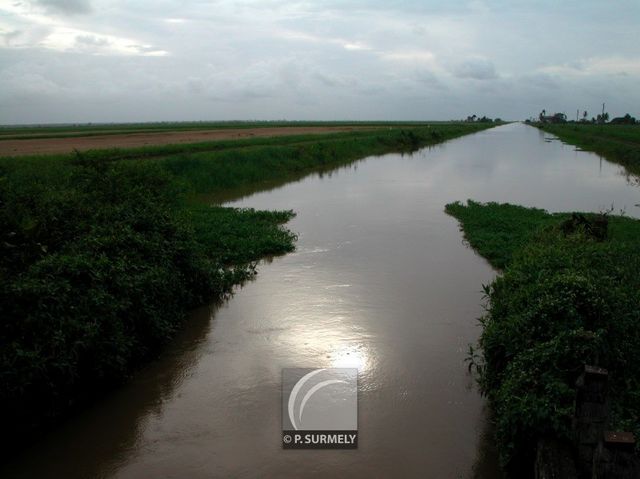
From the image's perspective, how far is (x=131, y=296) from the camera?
6.11 metres

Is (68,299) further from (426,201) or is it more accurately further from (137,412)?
(426,201)

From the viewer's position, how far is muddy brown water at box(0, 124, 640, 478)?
14.9 feet

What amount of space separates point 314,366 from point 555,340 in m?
2.86

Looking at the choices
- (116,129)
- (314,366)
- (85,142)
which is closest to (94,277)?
(314,366)

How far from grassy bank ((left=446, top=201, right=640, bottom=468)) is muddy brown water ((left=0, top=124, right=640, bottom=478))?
0.67 metres

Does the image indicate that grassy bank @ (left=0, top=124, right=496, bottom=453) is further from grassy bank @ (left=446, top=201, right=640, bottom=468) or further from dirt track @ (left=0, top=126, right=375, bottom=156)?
dirt track @ (left=0, top=126, right=375, bottom=156)

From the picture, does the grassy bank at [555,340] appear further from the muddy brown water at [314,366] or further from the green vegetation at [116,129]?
the green vegetation at [116,129]

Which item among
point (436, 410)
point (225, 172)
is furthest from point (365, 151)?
point (436, 410)

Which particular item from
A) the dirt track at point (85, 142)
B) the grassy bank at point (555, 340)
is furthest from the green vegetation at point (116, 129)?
the grassy bank at point (555, 340)

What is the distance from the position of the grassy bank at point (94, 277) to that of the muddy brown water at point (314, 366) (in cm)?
35

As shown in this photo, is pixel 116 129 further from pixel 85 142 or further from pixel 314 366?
pixel 314 366

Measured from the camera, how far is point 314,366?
6035 millimetres

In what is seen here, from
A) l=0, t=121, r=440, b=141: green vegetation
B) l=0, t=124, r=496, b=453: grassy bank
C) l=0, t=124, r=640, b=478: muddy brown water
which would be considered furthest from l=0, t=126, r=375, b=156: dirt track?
l=0, t=124, r=640, b=478: muddy brown water

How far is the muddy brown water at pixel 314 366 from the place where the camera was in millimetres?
4547
